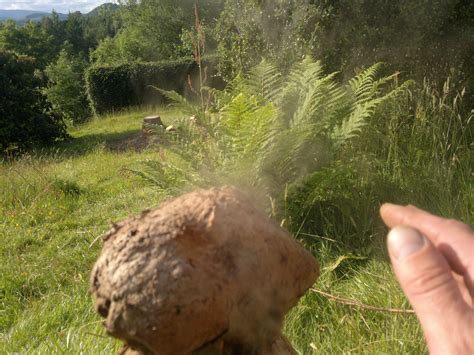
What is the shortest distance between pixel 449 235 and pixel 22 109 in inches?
542

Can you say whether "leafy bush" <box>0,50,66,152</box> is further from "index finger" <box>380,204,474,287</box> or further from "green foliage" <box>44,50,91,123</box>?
"index finger" <box>380,204,474,287</box>

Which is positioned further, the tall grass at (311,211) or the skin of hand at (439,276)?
the tall grass at (311,211)

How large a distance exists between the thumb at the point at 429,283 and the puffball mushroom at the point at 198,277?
24 centimetres

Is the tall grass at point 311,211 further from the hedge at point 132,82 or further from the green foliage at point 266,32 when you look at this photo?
the hedge at point 132,82

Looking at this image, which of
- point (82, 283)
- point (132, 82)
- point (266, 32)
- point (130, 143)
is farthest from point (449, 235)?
point (132, 82)

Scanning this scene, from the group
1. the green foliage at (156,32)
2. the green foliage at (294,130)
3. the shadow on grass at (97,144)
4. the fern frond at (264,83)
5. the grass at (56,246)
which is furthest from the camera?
the green foliage at (156,32)

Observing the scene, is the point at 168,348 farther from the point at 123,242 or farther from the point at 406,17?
the point at 406,17

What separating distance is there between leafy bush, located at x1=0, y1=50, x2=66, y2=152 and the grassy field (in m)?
7.26

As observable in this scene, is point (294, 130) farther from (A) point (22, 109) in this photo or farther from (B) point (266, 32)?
(A) point (22, 109)

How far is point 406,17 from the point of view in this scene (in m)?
5.03

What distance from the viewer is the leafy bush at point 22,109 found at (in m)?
12.6

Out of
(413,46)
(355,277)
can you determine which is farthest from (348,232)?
(413,46)

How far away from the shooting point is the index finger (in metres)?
1.00

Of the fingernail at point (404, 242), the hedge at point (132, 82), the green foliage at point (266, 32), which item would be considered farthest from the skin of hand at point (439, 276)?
the hedge at point (132, 82)
